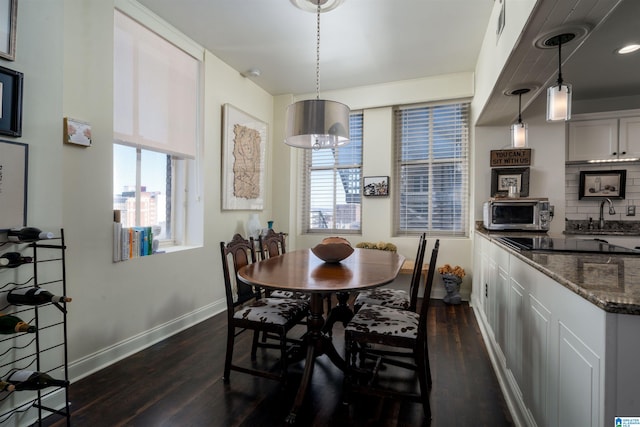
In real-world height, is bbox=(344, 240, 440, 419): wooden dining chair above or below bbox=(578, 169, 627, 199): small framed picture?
below

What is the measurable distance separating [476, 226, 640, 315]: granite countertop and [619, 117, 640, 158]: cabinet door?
8.66 ft

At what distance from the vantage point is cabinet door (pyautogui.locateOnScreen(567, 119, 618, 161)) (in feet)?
11.5

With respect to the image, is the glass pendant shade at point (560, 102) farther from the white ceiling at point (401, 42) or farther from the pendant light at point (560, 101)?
the white ceiling at point (401, 42)

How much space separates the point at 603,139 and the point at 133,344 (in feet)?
16.3

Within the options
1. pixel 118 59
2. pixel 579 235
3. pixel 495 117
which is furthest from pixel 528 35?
pixel 118 59

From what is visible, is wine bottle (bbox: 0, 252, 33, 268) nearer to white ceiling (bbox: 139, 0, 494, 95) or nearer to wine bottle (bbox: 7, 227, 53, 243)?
wine bottle (bbox: 7, 227, 53, 243)

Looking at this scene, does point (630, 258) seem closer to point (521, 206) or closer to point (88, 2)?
point (521, 206)

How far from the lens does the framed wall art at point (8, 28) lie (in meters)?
1.61

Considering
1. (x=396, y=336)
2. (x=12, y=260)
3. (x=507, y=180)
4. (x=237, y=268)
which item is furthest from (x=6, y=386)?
(x=507, y=180)

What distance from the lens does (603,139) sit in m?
3.53

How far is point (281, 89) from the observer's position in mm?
4547

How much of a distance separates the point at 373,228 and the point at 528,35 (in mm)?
2913

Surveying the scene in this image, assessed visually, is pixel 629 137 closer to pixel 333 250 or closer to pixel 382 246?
pixel 382 246

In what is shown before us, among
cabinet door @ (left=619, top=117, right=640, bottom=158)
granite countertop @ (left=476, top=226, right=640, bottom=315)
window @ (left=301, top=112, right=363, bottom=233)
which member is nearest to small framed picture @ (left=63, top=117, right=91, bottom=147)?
granite countertop @ (left=476, top=226, right=640, bottom=315)
